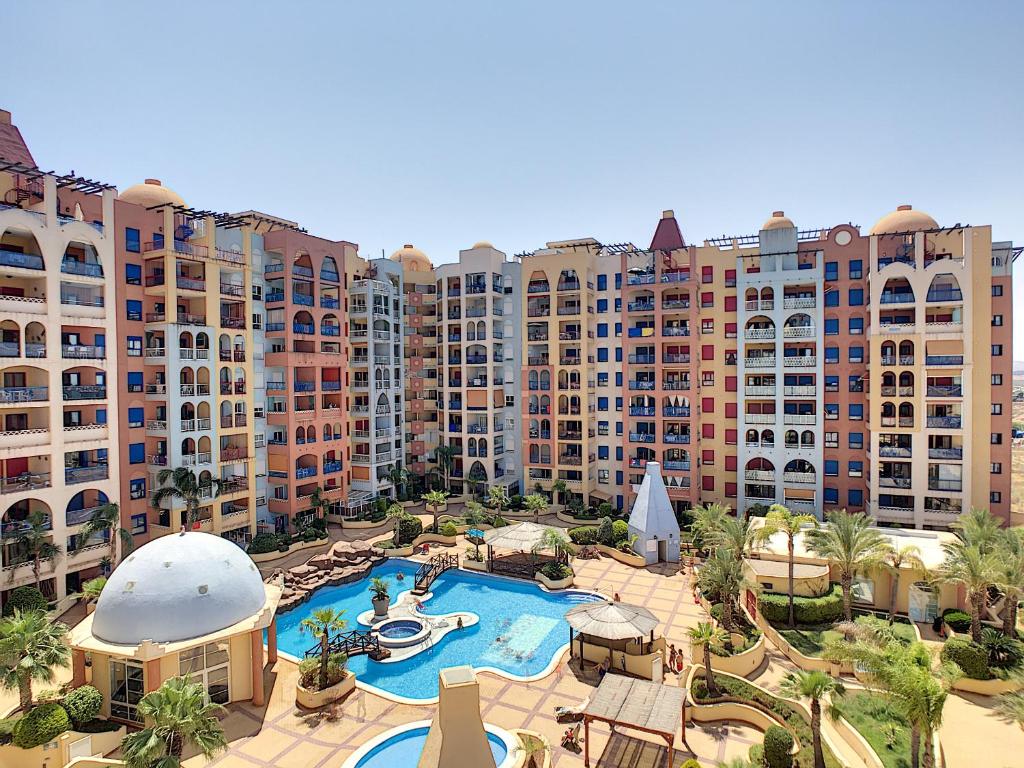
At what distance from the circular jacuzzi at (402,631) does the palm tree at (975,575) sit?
93.3ft

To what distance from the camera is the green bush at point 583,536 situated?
161ft

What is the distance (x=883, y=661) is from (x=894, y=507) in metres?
34.3

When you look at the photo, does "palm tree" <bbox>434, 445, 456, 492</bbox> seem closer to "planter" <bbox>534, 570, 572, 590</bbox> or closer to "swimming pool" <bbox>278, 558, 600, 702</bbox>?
"swimming pool" <bbox>278, 558, 600, 702</bbox>

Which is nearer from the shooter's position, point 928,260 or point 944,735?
point 944,735

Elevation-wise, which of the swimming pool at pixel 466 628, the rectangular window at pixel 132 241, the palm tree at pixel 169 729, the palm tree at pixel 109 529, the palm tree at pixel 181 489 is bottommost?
the swimming pool at pixel 466 628

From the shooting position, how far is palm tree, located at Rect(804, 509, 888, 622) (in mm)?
34312

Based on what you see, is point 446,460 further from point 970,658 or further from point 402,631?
point 970,658

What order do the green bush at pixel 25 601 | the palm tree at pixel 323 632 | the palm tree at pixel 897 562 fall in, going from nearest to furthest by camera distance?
the palm tree at pixel 323 632, the green bush at pixel 25 601, the palm tree at pixel 897 562

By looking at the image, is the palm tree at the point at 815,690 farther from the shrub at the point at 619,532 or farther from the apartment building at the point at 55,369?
the apartment building at the point at 55,369

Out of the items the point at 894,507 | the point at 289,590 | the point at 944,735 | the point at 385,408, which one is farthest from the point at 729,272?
the point at 289,590

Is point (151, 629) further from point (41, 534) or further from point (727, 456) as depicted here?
point (727, 456)

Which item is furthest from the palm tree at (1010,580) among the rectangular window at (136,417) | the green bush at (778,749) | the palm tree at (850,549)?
the rectangular window at (136,417)

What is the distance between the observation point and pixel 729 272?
5684 cm

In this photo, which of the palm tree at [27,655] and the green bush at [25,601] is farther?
the green bush at [25,601]
